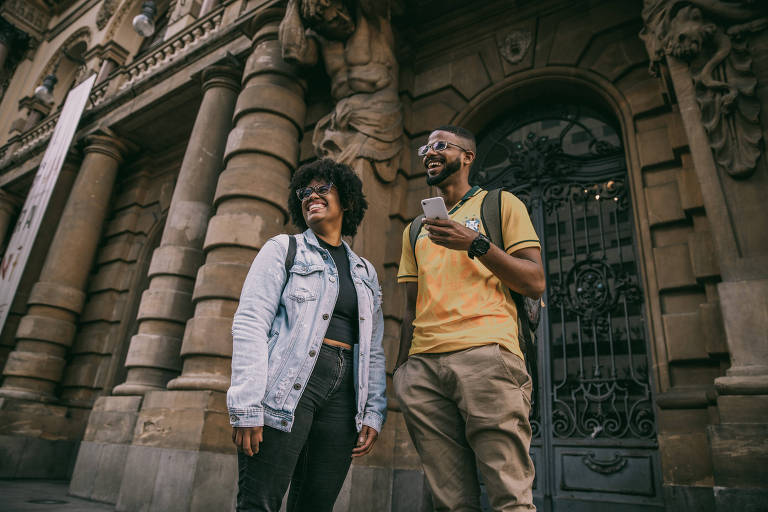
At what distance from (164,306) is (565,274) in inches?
209

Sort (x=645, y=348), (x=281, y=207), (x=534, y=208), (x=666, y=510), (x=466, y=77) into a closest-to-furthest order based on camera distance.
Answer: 1. (x=666, y=510)
2. (x=645, y=348)
3. (x=534, y=208)
4. (x=281, y=207)
5. (x=466, y=77)

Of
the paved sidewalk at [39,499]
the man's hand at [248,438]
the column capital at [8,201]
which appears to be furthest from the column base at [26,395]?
the man's hand at [248,438]

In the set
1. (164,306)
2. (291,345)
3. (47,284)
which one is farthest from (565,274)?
(47,284)

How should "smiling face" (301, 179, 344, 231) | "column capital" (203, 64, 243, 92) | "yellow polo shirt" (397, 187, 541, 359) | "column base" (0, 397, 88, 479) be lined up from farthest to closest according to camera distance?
"column base" (0, 397, 88, 479) < "column capital" (203, 64, 243, 92) < "smiling face" (301, 179, 344, 231) < "yellow polo shirt" (397, 187, 541, 359)

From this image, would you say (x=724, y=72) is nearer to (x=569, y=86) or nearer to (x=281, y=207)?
(x=569, y=86)

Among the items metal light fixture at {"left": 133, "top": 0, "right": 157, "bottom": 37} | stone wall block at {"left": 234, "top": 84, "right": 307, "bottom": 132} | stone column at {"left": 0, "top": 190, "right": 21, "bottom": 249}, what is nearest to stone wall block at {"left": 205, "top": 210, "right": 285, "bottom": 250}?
stone wall block at {"left": 234, "top": 84, "right": 307, "bottom": 132}

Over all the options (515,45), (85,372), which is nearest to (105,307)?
(85,372)

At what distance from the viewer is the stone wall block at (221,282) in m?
5.42

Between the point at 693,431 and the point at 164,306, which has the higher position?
the point at 164,306

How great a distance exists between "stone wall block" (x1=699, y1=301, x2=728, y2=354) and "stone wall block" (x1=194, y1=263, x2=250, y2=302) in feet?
15.1

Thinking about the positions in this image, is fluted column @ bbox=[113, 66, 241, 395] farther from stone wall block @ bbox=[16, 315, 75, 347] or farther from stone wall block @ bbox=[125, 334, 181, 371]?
stone wall block @ bbox=[16, 315, 75, 347]

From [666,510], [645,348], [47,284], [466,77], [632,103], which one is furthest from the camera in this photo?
[47,284]

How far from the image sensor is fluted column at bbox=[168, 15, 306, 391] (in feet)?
17.2

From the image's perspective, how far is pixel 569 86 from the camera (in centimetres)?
579
